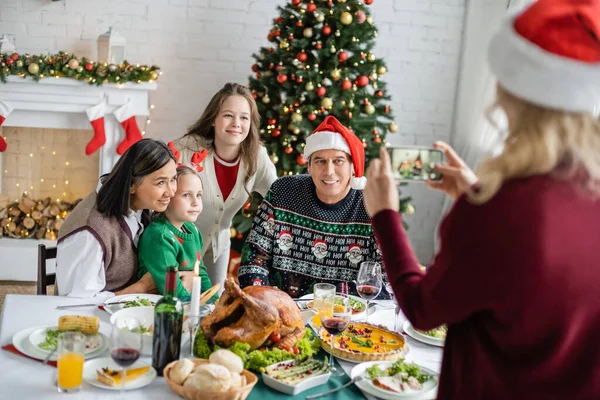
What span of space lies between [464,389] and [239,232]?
125 inches

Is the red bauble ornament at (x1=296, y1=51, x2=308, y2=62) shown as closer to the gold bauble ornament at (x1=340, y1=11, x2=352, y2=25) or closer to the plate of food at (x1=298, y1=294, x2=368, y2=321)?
the gold bauble ornament at (x1=340, y1=11, x2=352, y2=25)

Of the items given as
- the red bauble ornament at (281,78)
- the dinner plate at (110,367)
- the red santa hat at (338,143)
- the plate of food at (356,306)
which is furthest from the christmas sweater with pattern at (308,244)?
the red bauble ornament at (281,78)

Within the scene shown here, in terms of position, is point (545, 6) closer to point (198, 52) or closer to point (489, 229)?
point (489, 229)

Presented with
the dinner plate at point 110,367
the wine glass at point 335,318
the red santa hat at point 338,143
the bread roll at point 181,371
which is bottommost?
the dinner plate at point 110,367

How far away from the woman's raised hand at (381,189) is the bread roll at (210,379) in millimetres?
519

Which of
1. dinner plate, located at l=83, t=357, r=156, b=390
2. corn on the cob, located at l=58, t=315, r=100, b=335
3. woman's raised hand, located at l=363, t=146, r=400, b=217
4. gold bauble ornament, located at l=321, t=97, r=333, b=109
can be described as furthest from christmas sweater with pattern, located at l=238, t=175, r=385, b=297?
gold bauble ornament, located at l=321, t=97, r=333, b=109

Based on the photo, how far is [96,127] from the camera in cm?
455

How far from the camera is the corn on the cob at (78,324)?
182cm

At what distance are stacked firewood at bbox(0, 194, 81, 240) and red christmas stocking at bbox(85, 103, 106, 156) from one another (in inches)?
22.7

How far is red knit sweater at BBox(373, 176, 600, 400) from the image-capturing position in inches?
41.2

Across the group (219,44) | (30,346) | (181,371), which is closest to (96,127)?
(219,44)

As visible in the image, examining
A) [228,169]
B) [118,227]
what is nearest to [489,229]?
[118,227]

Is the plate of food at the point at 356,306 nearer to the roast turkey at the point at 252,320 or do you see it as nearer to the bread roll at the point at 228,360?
the roast turkey at the point at 252,320

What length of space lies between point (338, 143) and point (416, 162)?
3.92ft
